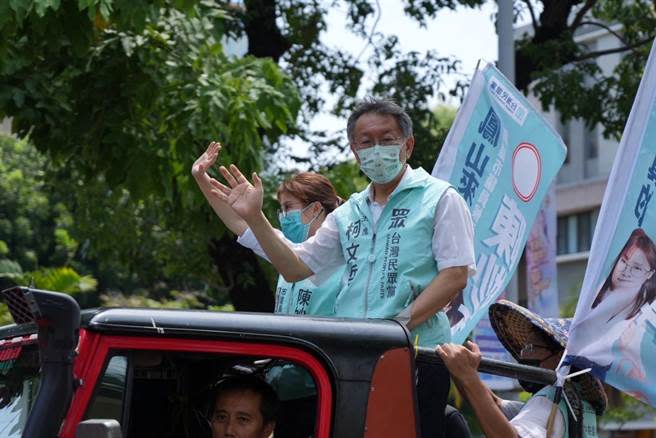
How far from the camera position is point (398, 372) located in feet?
11.9

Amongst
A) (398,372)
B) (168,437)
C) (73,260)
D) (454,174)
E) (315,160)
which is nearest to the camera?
(398,372)

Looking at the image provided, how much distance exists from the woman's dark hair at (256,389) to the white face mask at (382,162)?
2.68 ft

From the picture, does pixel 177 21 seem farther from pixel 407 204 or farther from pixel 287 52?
pixel 407 204

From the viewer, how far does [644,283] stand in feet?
15.1

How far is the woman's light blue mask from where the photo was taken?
5457 millimetres

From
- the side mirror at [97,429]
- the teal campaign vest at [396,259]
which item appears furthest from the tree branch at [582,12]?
the side mirror at [97,429]

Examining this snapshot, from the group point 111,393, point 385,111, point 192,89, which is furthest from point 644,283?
point 192,89

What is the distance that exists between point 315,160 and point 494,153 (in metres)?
7.20

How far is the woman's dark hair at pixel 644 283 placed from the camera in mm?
4531

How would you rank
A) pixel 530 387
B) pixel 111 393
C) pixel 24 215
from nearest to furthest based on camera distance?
pixel 111 393
pixel 530 387
pixel 24 215

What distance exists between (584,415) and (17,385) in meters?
1.77

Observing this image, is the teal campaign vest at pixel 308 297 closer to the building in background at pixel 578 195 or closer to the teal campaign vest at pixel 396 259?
the teal campaign vest at pixel 396 259

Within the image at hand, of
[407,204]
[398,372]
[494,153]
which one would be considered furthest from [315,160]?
[398,372]

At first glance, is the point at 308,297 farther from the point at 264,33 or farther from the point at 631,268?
the point at 264,33
